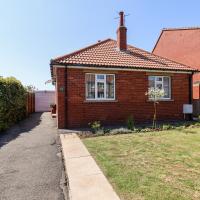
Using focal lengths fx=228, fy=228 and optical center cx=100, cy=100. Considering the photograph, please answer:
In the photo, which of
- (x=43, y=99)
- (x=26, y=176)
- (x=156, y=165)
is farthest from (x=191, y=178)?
(x=43, y=99)

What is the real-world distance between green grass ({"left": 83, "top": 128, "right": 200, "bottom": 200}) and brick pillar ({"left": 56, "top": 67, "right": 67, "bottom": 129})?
13.2ft

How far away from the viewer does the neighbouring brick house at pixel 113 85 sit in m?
12.6

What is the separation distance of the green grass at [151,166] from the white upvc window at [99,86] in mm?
4461

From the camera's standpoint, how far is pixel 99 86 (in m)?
13.2

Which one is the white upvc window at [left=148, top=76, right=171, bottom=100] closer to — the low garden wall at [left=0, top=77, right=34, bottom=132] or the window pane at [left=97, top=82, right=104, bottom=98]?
the window pane at [left=97, top=82, right=104, bottom=98]

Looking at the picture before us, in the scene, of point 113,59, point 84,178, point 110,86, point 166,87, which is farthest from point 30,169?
point 166,87

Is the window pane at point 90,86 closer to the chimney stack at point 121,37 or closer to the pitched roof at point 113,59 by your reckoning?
the pitched roof at point 113,59

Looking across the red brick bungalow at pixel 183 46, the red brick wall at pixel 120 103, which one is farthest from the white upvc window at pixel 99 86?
the red brick bungalow at pixel 183 46

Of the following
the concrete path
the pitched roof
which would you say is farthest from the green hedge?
the concrete path

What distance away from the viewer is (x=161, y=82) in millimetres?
14688

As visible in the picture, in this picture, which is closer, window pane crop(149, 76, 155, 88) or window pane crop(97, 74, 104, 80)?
window pane crop(97, 74, 104, 80)

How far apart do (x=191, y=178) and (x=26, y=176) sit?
376 cm

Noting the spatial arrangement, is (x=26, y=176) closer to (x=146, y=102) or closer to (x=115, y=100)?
(x=115, y=100)

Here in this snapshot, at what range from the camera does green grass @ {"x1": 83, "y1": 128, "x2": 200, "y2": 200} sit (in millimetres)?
4238
